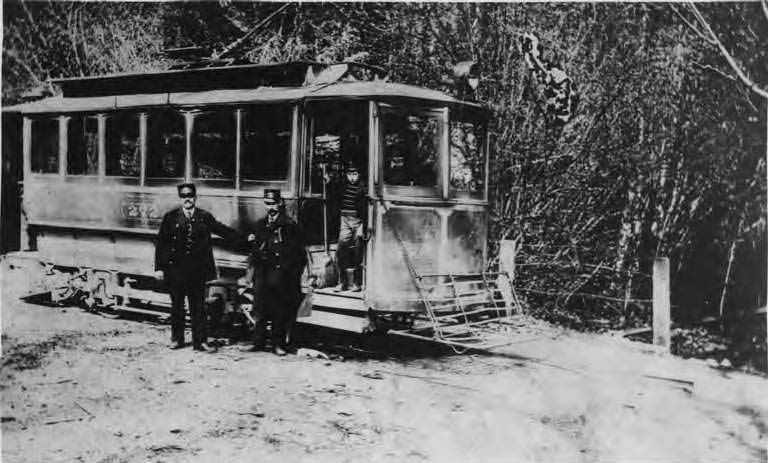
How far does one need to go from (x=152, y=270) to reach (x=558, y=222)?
136 inches

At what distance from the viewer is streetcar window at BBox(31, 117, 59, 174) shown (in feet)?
16.9

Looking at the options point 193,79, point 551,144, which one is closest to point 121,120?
point 193,79

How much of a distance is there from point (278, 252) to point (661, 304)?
128 inches

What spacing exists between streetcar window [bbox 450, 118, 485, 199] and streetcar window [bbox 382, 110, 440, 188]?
169mm

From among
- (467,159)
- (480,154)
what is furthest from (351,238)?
(480,154)

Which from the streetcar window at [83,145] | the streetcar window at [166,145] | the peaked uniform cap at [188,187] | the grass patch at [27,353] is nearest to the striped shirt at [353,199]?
the peaked uniform cap at [188,187]

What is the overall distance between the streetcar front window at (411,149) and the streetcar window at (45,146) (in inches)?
105

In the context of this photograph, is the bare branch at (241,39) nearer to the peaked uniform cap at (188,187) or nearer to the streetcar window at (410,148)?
the peaked uniform cap at (188,187)

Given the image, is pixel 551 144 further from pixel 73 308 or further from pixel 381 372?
pixel 73 308

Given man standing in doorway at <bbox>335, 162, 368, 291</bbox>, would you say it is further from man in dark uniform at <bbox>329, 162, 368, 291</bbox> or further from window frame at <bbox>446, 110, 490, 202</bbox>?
window frame at <bbox>446, 110, 490, 202</bbox>

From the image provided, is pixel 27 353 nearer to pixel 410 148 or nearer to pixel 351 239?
pixel 351 239

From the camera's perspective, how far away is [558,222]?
6008 mm

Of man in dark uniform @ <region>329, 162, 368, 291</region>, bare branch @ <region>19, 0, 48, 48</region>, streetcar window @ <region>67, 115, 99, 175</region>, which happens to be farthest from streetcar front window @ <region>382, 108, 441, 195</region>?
streetcar window @ <region>67, 115, 99, 175</region>

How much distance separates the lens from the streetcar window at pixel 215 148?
4.80 m
